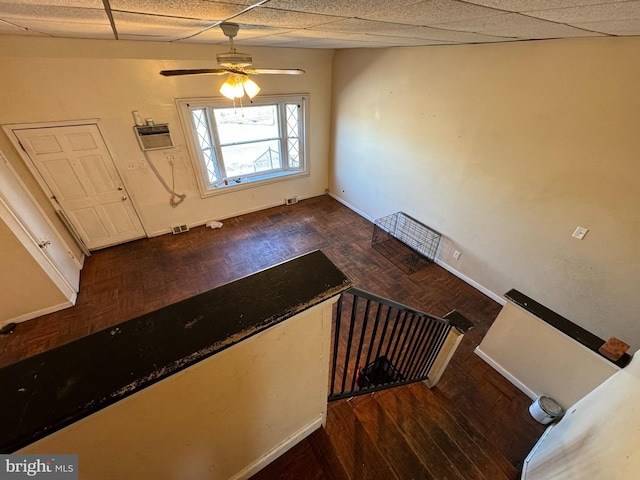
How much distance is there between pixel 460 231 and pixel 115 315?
14.4 feet

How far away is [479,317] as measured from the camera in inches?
123

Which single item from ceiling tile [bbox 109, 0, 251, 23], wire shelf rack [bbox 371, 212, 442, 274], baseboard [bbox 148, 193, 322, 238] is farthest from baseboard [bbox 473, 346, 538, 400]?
baseboard [bbox 148, 193, 322, 238]

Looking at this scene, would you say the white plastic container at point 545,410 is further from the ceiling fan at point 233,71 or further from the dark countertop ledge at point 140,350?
the ceiling fan at point 233,71

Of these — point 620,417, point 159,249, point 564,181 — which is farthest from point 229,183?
point 620,417

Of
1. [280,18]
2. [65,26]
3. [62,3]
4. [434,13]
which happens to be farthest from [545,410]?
[65,26]

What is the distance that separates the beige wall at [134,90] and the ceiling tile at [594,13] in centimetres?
364

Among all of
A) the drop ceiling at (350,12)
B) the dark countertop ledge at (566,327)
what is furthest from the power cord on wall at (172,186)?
the dark countertop ledge at (566,327)

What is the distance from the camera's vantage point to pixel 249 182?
4.78 m

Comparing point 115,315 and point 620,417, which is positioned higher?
point 620,417

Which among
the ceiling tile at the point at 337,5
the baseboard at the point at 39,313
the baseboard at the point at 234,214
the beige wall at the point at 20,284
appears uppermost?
the ceiling tile at the point at 337,5

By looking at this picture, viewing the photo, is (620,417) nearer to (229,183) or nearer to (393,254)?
(393,254)

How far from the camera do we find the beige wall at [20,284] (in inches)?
103

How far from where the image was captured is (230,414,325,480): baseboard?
1239 mm

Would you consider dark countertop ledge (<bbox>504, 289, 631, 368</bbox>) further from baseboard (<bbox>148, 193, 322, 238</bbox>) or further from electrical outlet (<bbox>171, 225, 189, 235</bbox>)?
electrical outlet (<bbox>171, 225, 189, 235</bbox>)
